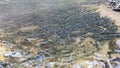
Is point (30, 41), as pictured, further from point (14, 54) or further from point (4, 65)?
point (4, 65)

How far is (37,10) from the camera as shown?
649 inches

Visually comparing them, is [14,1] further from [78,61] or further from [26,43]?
[78,61]

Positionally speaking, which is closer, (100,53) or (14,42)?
(100,53)

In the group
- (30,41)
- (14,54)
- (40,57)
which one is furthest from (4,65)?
(30,41)

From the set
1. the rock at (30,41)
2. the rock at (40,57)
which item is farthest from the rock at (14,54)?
the rock at (30,41)

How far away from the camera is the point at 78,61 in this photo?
8195 mm

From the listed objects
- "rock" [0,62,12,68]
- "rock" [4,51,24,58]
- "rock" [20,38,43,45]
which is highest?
"rock" [20,38,43,45]

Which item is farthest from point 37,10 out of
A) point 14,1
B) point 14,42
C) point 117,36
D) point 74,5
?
point 117,36

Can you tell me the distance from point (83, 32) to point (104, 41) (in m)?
1.50

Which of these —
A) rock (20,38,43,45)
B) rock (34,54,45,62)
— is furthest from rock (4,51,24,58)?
rock (20,38,43,45)

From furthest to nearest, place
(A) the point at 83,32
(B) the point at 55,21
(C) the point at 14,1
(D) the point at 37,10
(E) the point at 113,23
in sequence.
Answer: (C) the point at 14,1
(D) the point at 37,10
(B) the point at 55,21
(E) the point at 113,23
(A) the point at 83,32

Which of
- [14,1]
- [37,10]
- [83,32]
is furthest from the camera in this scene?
[14,1]

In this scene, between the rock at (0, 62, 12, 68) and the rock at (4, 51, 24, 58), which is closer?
the rock at (0, 62, 12, 68)

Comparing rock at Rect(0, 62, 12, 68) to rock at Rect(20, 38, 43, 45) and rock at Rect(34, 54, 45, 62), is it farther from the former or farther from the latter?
rock at Rect(20, 38, 43, 45)
